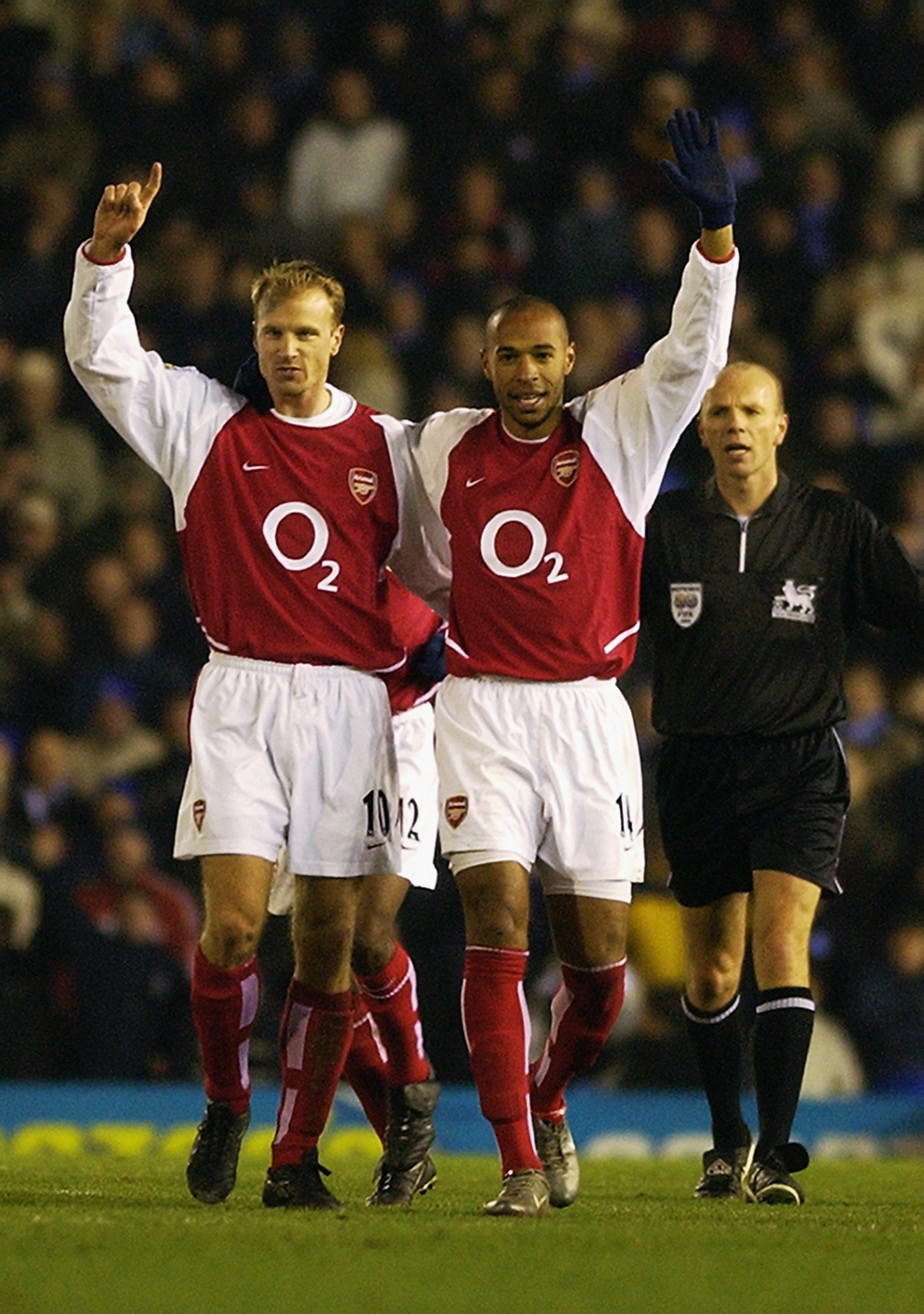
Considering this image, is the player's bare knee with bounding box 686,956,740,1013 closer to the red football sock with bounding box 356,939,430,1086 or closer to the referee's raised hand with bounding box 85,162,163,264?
the red football sock with bounding box 356,939,430,1086

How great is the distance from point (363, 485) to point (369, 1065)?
182 cm

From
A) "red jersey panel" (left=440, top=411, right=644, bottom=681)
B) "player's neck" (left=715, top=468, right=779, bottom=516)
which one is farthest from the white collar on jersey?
"player's neck" (left=715, top=468, right=779, bottom=516)

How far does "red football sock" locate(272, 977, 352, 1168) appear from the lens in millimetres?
5961

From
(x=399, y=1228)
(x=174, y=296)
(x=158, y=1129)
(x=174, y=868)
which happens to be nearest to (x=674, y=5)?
(x=174, y=296)

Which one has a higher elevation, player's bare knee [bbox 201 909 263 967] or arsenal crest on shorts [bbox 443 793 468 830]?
arsenal crest on shorts [bbox 443 793 468 830]

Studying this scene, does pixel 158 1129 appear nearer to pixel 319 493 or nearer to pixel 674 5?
pixel 319 493

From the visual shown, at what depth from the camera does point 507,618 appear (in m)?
6.01

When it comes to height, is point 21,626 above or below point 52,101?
below

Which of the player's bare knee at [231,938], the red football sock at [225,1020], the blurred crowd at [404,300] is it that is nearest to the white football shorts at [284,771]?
the player's bare knee at [231,938]

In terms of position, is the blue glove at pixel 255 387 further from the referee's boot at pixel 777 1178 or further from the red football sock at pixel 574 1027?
the referee's boot at pixel 777 1178

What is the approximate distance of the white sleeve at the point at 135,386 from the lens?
5.95m

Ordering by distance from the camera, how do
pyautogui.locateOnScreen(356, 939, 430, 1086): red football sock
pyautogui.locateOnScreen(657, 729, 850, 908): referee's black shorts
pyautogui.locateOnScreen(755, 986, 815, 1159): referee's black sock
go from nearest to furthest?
pyautogui.locateOnScreen(755, 986, 815, 1159): referee's black sock → pyautogui.locateOnScreen(657, 729, 850, 908): referee's black shorts → pyautogui.locateOnScreen(356, 939, 430, 1086): red football sock

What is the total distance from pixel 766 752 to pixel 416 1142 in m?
1.50

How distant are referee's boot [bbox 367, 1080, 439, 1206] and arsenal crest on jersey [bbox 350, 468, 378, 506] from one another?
174 centimetres
